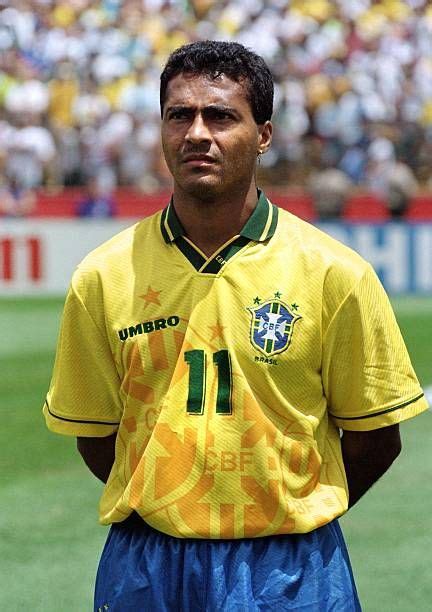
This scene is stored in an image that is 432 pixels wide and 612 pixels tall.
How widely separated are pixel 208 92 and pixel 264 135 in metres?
0.21

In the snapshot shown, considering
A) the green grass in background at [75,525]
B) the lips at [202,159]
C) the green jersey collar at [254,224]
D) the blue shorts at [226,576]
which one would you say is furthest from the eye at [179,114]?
the green grass in background at [75,525]

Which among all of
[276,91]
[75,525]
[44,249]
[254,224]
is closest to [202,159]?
[254,224]

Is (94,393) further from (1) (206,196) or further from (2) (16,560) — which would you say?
(2) (16,560)

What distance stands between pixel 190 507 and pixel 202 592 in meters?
0.19

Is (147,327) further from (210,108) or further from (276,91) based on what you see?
(276,91)

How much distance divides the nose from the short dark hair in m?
0.11

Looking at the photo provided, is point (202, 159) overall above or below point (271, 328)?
above

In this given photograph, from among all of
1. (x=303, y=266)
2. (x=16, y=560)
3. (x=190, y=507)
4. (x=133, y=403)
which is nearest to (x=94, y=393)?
(x=133, y=403)

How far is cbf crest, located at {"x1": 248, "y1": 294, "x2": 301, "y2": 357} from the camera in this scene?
2816 mm

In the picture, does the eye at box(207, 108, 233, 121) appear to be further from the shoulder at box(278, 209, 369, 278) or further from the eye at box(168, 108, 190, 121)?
the shoulder at box(278, 209, 369, 278)

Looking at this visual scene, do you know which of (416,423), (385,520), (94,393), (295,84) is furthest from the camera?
(295,84)

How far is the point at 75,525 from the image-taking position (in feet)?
21.5

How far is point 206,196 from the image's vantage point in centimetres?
285

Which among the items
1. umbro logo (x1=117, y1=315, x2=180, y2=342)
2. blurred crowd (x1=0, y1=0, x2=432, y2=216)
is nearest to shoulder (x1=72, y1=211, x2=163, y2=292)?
umbro logo (x1=117, y1=315, x2=180, y2=342)
